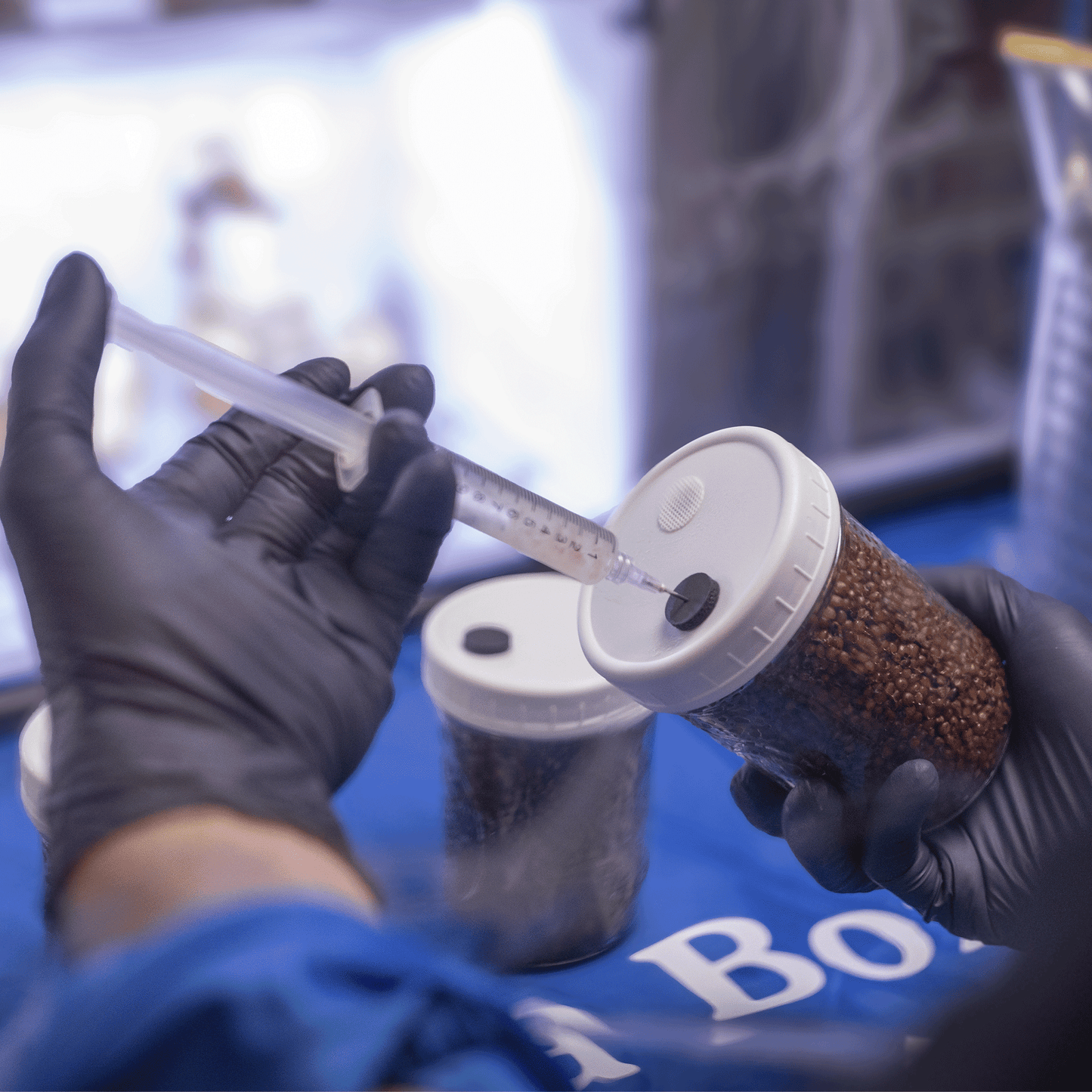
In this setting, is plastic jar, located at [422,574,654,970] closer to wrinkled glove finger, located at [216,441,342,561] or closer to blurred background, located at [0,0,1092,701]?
wrinkled glove finger, located at [216,441,342,561]

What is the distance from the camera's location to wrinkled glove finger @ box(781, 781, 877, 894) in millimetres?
646

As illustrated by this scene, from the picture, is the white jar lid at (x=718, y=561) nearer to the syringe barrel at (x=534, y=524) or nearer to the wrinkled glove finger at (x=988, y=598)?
the syringe barrel at (x=534, y=524)

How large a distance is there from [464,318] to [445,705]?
2.57 feet

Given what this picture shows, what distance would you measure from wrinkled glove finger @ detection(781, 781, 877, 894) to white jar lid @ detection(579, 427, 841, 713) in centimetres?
12

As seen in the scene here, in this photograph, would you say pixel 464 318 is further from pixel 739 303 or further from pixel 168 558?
pixel 168 558

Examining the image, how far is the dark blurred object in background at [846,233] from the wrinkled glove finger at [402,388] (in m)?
0.94

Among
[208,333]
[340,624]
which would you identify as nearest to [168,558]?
[340,624]

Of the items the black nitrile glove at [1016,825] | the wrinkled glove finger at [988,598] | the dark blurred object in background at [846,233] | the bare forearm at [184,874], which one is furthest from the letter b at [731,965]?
the dark blurred object in background at [846,233]

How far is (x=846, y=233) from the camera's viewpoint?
1.67 metres

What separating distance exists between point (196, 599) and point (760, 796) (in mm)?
465

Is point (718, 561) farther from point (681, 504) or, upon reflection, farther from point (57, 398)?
Result: point (57, 398)

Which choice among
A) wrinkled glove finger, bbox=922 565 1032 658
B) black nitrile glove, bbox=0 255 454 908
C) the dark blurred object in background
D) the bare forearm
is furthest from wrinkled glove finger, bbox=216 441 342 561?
the dark blurred object in background

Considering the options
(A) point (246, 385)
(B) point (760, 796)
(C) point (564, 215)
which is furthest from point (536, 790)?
(C) point (564, 215)

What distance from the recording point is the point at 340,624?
2.12 feet
